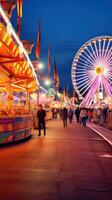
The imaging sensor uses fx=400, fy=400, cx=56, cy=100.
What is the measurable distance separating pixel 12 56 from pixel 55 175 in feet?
32.5

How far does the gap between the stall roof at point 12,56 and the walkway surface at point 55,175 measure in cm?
411

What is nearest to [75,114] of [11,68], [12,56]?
[11,68]

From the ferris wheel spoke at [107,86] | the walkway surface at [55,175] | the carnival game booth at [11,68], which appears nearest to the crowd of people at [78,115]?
the carnival game booth at [11,68]

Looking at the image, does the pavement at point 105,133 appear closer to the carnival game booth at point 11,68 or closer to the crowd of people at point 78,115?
the crowd of people at point 78,115

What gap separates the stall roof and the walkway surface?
4.11 meters

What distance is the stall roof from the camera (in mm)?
13719

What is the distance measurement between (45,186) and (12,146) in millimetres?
7916

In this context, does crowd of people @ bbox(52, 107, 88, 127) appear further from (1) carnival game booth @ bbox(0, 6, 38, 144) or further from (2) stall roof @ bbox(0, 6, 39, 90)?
(1) carnival game booth @ bbox(0, 6, 38, 144)

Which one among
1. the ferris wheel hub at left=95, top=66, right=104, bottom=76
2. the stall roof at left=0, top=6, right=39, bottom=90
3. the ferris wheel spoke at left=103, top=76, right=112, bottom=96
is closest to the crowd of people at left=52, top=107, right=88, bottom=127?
the ferris wheel spoke at left=103, top=76, right=112, bottom=96

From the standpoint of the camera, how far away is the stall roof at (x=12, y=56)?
13.7 metres

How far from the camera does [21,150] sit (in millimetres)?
14172

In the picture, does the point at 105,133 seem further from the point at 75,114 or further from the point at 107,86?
A: the point at 107,86

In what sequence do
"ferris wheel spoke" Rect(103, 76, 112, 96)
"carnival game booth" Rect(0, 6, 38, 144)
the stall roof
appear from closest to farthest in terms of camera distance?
the stall roof < "carnival game booth" Rect(0, 6, 38, 144) < "ferris wheel spoke" Rect(103, 76, 112, 96)

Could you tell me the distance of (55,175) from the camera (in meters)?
9.15
